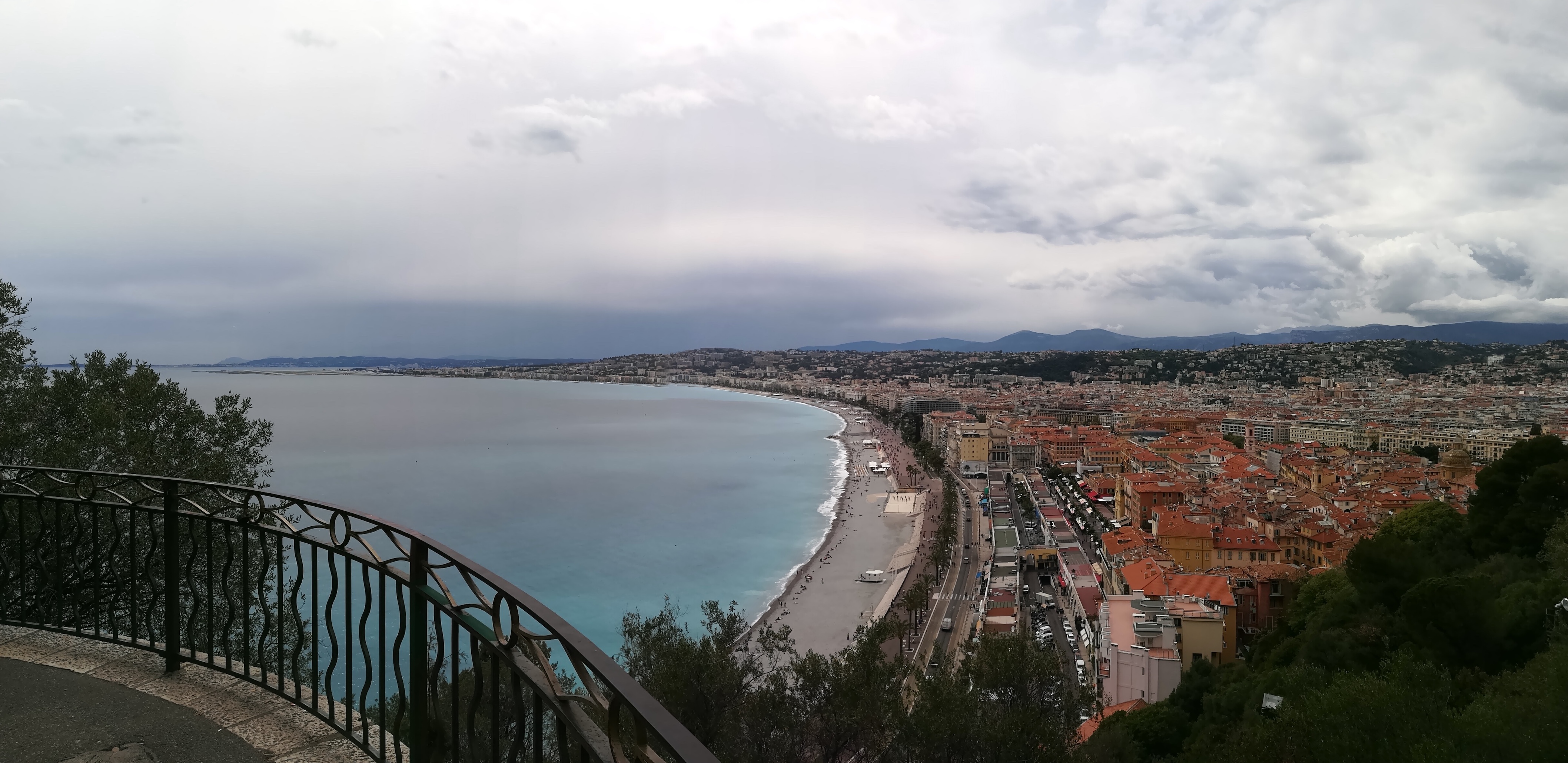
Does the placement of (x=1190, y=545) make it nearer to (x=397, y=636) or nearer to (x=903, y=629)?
(x=903, y=629)

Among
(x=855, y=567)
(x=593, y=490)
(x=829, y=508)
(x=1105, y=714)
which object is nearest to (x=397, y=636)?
(x=1105, y=714)

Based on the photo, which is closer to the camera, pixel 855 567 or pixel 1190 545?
pixel 1190 545

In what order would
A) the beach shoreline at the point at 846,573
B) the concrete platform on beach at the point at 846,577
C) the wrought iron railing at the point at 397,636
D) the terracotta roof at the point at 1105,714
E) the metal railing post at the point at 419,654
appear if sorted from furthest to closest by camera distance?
the beach shoreline at the point at 846,573 → the concrete platform on beach at the point at 846,577 → the terracotta roof at the point at 1105,714 → the metal railing post at the point at 419,654 → the wrought iron railing at the point at 397,636

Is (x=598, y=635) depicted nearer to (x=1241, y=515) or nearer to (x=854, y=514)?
(x=854, y=514)

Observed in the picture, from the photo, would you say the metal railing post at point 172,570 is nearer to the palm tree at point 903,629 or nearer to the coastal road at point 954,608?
the palm tree at point 903,629

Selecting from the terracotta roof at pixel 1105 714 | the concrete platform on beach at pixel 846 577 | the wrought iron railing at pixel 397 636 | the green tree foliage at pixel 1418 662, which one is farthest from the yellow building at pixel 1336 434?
the wrought iron railing at pixel 397 636

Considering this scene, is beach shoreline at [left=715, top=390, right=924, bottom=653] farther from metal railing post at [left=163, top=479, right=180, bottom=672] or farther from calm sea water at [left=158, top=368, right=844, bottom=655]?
metal railing post at [left=163, top=479, right=180, bottom=672]

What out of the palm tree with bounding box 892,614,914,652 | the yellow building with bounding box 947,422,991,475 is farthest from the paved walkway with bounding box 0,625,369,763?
the yellow building with bounding box 947,422,991,475
